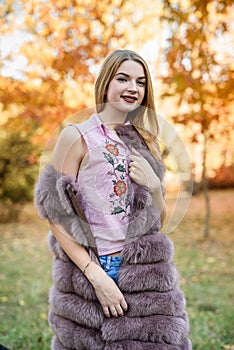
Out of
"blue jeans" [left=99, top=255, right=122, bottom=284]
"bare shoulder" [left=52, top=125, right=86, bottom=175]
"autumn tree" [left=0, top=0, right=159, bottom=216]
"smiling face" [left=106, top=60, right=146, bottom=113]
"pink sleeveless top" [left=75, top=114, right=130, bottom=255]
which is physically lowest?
"blue jeans" [left=99, top=255, right=122, bottom=284]

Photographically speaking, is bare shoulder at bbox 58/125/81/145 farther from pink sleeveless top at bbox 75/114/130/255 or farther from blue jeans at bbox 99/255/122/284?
blue jeans at bbox 99/255/122/284

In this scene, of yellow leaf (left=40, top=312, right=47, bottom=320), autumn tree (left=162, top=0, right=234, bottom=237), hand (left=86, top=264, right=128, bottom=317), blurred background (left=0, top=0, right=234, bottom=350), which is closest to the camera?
hand (left=86, top=264, right=128, bottom=317)

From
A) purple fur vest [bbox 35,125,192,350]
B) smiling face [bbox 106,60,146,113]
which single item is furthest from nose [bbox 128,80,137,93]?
purple fur vest [bbox 35,125,192,350]

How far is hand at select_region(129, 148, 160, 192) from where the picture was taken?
1.72m

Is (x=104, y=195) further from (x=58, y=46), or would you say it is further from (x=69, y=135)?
(x=58, y=46)

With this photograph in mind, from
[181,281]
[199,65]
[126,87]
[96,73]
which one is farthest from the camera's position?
[96,73]

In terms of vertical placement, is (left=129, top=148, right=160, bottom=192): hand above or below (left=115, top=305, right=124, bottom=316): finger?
above

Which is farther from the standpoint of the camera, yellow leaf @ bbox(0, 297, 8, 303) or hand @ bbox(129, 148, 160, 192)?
yellow leaf @ bbox(0, 297, 8, 303)

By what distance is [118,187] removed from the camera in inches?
67.5

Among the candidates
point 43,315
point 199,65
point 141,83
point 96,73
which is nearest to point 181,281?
point 43,315

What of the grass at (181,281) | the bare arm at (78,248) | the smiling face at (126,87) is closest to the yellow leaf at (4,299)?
the grass at (181,281)

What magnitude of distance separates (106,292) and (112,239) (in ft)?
0.65

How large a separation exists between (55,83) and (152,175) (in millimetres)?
4403

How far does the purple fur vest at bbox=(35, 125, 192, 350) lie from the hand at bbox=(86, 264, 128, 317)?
1.2 inches
